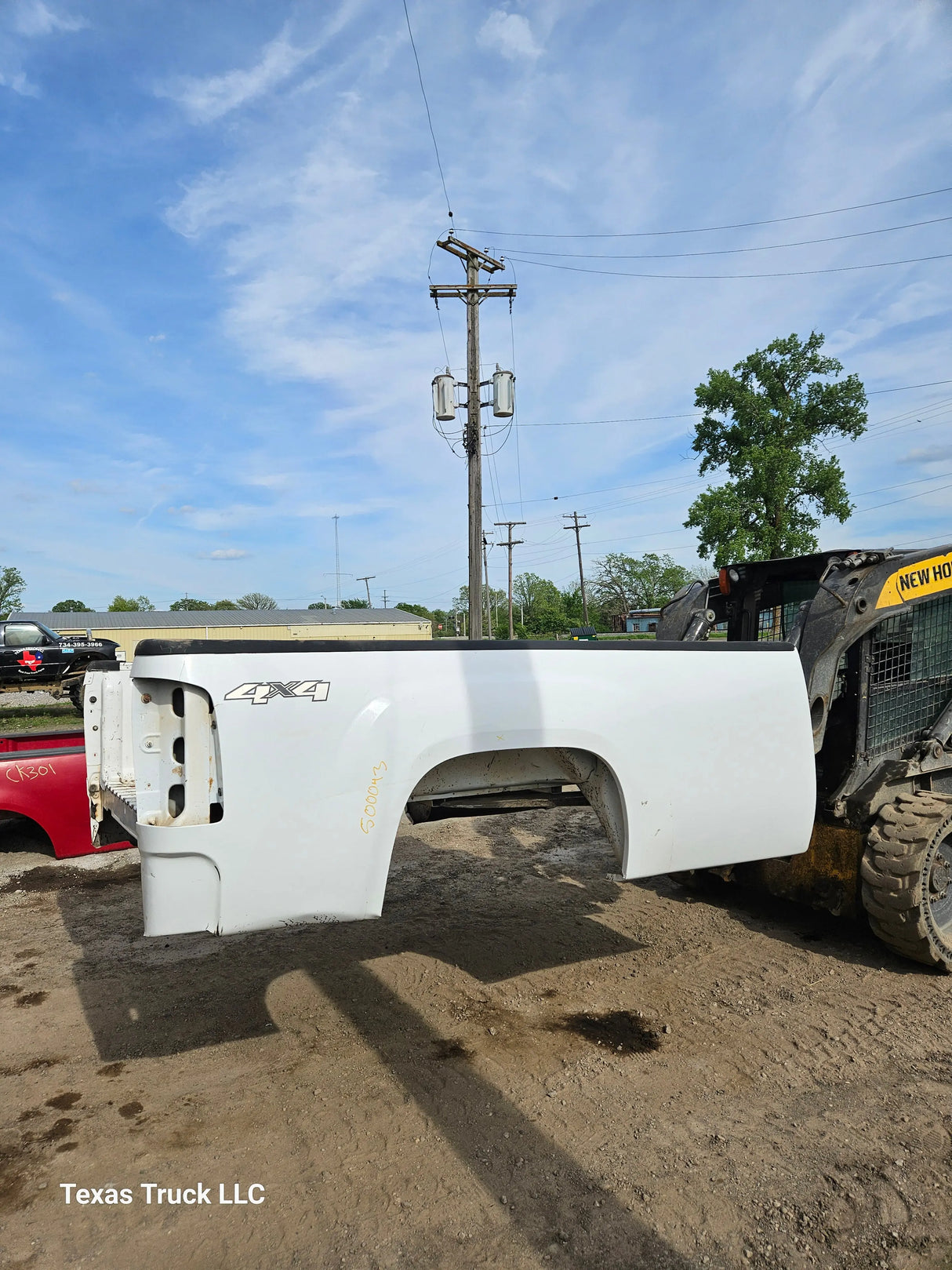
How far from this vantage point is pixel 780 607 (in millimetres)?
5312

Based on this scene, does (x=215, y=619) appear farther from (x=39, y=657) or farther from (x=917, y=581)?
(x=917, y=581)

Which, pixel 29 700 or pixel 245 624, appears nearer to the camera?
pixel 29 700

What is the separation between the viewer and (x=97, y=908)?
5.67 metres

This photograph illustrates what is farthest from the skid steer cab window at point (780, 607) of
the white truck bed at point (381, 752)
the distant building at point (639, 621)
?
the distant building at point (639, 621)

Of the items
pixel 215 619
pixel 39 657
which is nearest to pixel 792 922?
pixel 39 657

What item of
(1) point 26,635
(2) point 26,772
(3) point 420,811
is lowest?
(2) point 26,772

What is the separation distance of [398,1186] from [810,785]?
227cm

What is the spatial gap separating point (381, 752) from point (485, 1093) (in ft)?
5.02

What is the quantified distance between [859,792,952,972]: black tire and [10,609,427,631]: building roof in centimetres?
5144

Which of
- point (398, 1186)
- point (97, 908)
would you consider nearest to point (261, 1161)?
point (398, 1186)

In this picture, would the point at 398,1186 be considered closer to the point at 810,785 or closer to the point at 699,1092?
the point at 699,1092

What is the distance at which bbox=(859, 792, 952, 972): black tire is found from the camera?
3977mm

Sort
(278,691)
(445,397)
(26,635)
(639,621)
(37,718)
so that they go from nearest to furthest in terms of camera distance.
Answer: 1. (278,691)
2. (445,397)
3. (26,635)
4. (37,718)
5. (639,621)

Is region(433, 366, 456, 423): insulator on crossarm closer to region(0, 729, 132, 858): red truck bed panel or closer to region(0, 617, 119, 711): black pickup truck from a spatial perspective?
region(0, 617, 119, 711): black pickup truck
